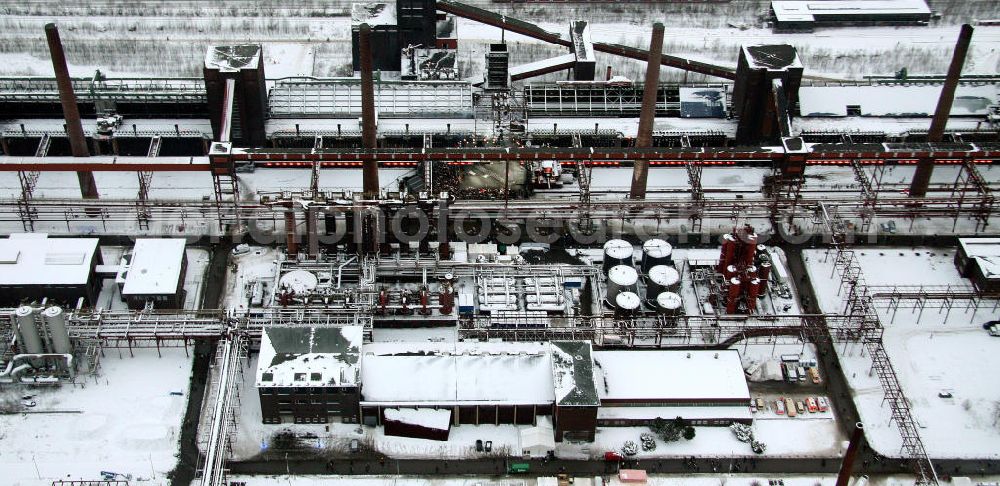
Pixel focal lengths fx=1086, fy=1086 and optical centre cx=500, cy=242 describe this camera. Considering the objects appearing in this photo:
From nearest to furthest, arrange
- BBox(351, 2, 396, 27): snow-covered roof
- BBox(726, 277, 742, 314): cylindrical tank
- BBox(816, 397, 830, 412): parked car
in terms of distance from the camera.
Answer: BBox(816, 397, 830, 412): parked car → BBox(726, 277, 742, 314): cylindrical tank → BBox(351, 2, 396, 27): snow-covered roof

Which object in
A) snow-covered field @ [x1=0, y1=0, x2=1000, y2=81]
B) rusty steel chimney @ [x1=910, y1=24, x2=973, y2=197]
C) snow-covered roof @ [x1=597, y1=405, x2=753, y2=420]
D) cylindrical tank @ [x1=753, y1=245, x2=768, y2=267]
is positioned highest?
snow-covered field @ [x1=0, y1=0, x2=1000, y2=81]

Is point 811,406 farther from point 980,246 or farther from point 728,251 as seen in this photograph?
point 980,246

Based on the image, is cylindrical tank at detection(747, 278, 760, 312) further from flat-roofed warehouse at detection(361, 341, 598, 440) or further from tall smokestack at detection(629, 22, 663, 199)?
tall smokestack at detection(629, 22, 663, 199)

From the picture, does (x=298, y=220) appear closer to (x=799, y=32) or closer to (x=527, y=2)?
(x=527, y=2)

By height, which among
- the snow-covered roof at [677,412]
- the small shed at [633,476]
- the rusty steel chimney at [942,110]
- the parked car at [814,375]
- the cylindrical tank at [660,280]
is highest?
the rusty steel chimney at [942,110]

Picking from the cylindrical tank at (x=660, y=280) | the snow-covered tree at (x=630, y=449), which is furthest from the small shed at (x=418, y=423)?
the cylindrical tank at (x=660, y=280)

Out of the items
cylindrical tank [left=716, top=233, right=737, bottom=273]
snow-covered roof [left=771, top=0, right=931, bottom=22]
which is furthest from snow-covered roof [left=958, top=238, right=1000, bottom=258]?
snow-covered roof [left=771, top=0, right=931, bottom=22]

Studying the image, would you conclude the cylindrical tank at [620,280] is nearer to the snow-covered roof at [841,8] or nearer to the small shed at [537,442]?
the small shed at [537,442]
